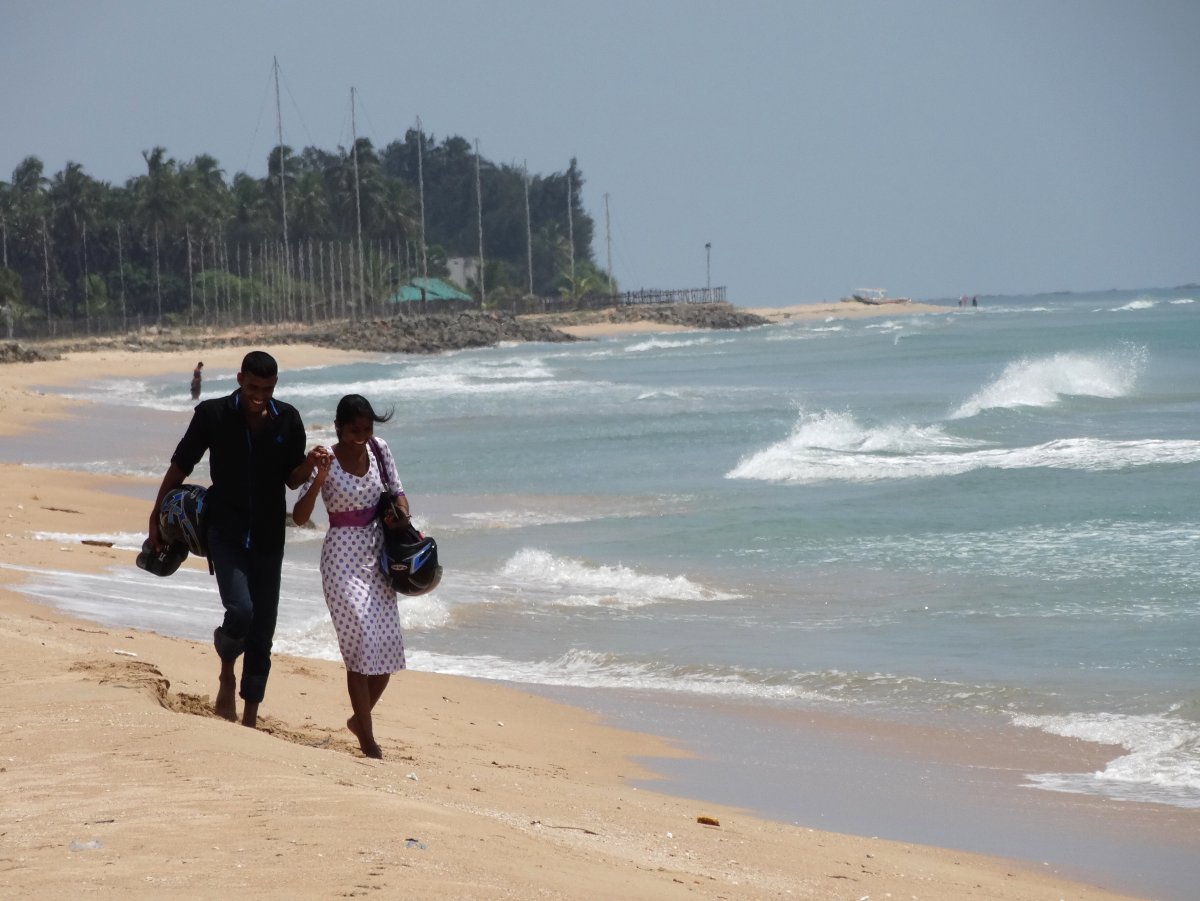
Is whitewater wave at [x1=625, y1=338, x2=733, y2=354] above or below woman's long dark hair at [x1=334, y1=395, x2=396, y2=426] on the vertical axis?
below

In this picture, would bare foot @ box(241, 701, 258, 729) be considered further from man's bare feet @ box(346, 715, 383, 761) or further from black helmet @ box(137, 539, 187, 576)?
black helmet @ box(137, 539, 187, 576)

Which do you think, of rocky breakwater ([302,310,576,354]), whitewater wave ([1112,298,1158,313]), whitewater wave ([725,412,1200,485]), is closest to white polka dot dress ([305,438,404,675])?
whitewater wave ([725,412,1200,485])

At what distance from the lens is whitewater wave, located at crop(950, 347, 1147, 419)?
3077 cm

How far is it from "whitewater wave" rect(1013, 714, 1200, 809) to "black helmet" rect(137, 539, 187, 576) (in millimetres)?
4060

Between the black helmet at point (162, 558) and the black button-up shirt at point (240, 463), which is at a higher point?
the black button-up shirt at point (240, 463)

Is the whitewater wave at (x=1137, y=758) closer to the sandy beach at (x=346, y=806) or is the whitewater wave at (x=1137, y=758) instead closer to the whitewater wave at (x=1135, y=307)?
the sandy beach at (x=346, y=806)

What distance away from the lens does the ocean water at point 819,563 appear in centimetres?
916

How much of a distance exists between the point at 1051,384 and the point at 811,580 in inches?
885

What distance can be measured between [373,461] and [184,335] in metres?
72.7

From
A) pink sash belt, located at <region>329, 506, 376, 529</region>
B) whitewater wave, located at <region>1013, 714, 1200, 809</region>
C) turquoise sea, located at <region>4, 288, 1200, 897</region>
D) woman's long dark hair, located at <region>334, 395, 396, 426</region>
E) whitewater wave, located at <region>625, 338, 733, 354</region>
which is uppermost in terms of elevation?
woman's long dark hair, located at <region>334, 395, 396, 426</region>

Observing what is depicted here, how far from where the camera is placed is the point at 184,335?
75688 millimetres

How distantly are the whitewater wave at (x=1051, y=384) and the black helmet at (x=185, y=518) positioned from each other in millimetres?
24165

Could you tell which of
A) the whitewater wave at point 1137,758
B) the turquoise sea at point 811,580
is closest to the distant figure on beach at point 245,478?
the turquoise sea at point 811,580

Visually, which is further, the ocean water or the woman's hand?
the ocean water
